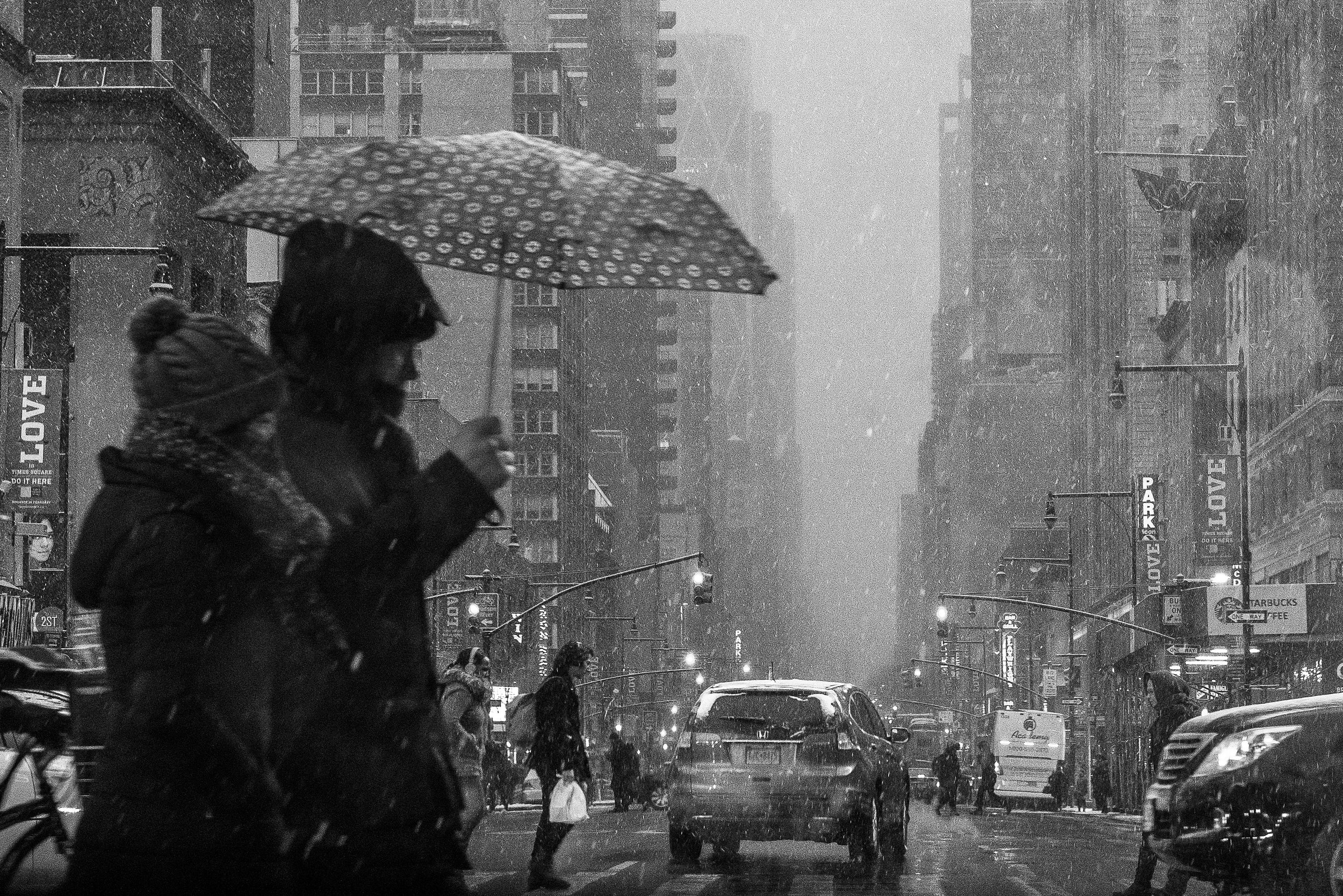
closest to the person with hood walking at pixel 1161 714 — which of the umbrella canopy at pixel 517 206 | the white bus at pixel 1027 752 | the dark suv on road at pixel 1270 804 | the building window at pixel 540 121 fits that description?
the dark suv on road at pixel 1270 804

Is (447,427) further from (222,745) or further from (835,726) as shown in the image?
(222,745)

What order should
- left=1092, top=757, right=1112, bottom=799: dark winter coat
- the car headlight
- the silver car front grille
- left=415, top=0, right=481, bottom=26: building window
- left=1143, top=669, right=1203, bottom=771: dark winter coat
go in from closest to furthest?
the car headlight
the silver car front grille
left=1143, top=669, right=1203, bottom=771: dark winter coat
left=1092, top=757, right=1112, bottom=799: dark winter coat
left=415, top=0, right=481, bottom=26: building window

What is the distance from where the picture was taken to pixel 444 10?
133375 millimetres

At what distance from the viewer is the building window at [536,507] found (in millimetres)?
126000

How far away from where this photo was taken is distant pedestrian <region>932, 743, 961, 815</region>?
4719cm

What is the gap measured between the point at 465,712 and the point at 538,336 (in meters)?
111

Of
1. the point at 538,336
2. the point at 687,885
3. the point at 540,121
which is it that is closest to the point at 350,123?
the point at 540,121

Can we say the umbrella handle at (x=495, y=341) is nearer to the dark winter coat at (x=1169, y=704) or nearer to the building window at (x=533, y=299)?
the dark winter coat at (x=1169, y=704)

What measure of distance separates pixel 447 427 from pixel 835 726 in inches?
3414

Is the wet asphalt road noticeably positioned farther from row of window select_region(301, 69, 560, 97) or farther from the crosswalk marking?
row of window select_region(301, 69, 560, 97)

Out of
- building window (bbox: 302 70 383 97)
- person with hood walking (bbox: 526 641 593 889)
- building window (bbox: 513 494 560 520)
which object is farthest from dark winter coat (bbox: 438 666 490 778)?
building window (bbox: 302 70 383 97)

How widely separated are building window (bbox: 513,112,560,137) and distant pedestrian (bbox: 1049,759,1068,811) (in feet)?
226

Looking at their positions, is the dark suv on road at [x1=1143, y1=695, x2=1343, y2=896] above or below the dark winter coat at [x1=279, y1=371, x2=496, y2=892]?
below

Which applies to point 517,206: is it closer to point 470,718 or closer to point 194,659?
point 194,659
